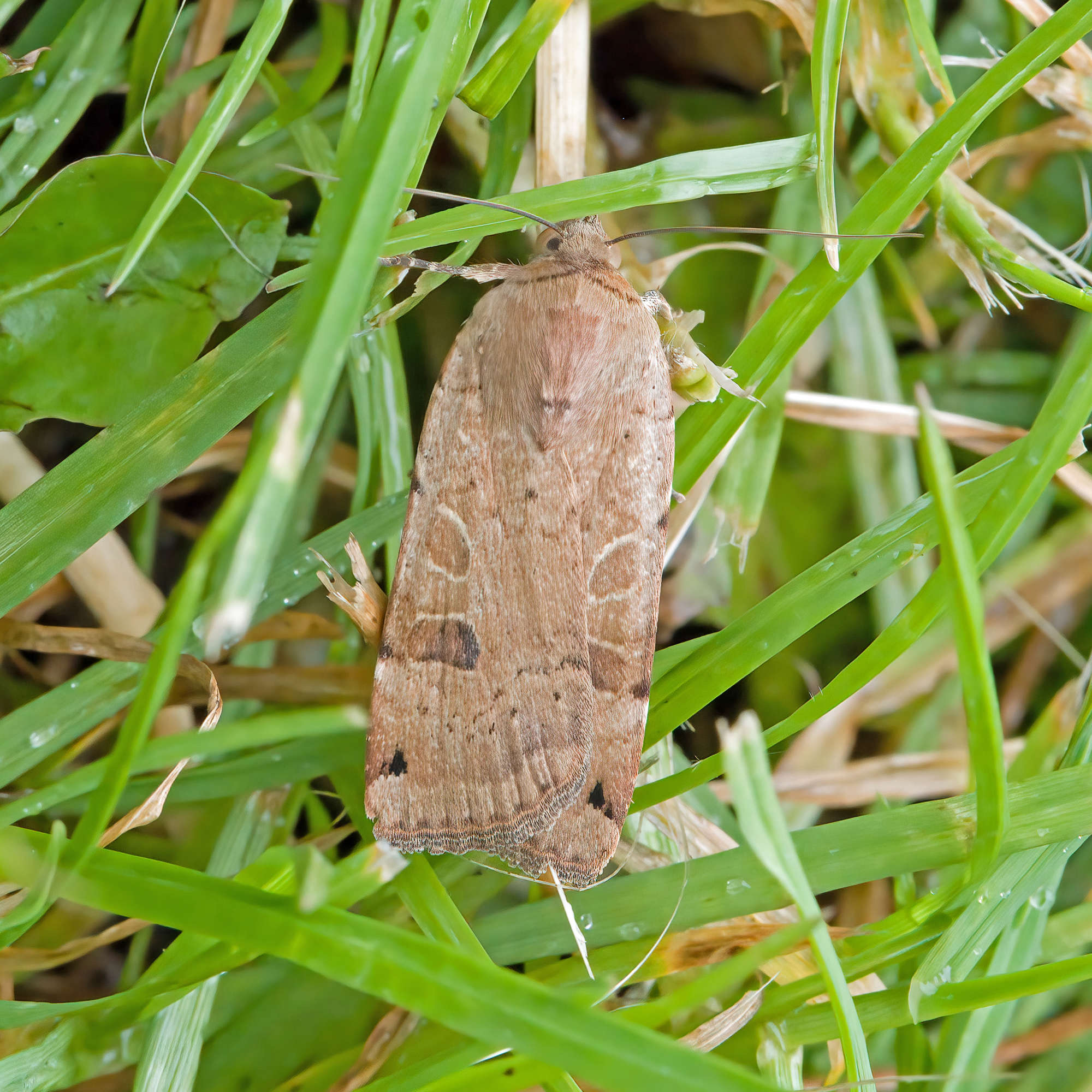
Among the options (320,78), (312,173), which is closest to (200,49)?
(320,78)

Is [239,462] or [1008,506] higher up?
[239,462]

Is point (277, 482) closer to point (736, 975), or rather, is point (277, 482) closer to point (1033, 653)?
point (736, 975)

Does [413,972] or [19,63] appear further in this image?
[19,63]

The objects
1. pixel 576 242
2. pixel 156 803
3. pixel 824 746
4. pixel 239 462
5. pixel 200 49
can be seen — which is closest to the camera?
pixel 156 803

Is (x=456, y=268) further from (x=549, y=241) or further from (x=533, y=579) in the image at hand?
(x=533, y=579)

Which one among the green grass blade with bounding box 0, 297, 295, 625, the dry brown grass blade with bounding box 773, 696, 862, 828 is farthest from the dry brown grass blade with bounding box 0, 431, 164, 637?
the dry brown grass blade with bounding box 773, 696, 862, 828

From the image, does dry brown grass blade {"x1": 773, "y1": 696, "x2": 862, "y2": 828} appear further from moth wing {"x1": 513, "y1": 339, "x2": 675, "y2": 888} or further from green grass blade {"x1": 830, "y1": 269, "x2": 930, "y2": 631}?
moth wing {"x1": 513, "y1": 339, "x2": 675, "y2": 888}
